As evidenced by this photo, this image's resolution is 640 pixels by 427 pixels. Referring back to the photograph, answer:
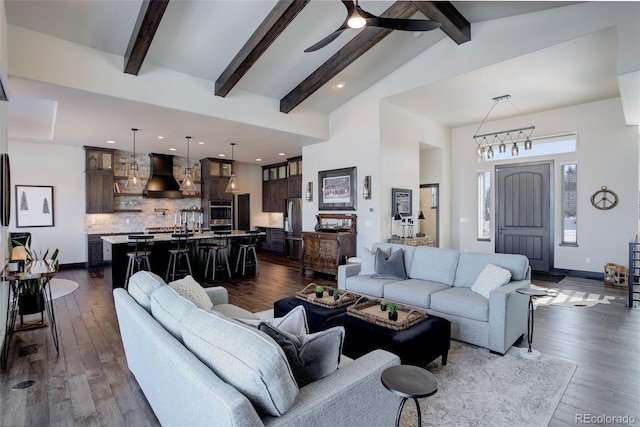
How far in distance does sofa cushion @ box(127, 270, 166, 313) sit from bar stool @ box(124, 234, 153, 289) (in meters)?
3.32

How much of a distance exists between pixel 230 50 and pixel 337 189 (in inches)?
138

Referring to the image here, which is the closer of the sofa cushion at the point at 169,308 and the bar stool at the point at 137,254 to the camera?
the sofa cushion at the point at 169,308

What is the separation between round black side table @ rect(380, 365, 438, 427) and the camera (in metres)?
1.36

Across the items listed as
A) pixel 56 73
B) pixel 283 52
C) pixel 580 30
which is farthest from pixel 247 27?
pixel 580 30

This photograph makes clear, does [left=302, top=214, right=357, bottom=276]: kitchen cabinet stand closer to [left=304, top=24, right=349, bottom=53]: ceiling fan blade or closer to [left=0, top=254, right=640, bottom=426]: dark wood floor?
[left=0, top=254, right=640, bottom=426]: dark wood floor

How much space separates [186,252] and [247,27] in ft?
13.5

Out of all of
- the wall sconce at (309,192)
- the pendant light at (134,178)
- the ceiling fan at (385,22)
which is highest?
the ceiling fan at (385,22)

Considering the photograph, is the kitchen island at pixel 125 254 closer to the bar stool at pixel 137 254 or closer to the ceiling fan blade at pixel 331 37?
the bar stool at pixel 137 254

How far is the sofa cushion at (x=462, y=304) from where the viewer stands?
3277 millimetres

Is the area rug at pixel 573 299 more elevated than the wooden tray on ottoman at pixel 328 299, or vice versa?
the wooden tray on ottoman at pixel 328 299

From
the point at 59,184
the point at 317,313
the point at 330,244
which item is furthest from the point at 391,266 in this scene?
the point at 59,184

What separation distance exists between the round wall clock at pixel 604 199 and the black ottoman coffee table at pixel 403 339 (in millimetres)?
5516

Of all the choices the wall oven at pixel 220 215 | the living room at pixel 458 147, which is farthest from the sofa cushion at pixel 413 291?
the wall oven at pixel 220 215

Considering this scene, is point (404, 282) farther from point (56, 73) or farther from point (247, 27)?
point (56, 73)
